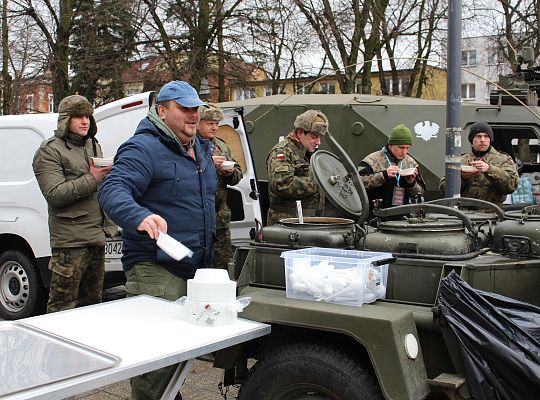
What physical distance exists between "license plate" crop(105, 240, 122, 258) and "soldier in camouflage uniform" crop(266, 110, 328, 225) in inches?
55.2

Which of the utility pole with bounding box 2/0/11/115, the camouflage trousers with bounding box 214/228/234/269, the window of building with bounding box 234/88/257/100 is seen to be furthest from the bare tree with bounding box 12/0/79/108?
the camouflage trousers with bounding box 214/228/234/269

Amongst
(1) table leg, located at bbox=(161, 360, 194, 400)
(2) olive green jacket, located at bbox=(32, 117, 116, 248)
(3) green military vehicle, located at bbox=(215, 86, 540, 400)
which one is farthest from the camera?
(2) olive green jacket, located at bbox=(32, 117, 116, 248)

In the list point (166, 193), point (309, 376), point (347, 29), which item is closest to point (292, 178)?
point (166, 193)

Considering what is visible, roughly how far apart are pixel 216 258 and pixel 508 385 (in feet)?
9.91

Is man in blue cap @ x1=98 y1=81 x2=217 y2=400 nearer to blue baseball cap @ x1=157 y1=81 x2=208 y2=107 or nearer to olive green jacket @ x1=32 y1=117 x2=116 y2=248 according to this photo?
blue baseball cap @ x1=157 y1=81 x2=208 y2=107

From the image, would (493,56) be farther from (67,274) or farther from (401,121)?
(67,274)

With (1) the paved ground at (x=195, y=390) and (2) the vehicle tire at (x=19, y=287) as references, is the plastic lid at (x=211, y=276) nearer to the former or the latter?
(1) the paved ground at (x=195, y=390)

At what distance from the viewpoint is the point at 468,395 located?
8.23 ft

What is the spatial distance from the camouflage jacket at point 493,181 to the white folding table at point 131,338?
293 cm

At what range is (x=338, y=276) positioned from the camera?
2783 millimetres

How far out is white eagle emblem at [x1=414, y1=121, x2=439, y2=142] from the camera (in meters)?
7.51

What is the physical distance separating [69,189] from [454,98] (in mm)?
2731

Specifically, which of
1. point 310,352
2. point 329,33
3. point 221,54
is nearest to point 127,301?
point 310,352

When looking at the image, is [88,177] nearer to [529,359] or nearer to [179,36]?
[529,359]
